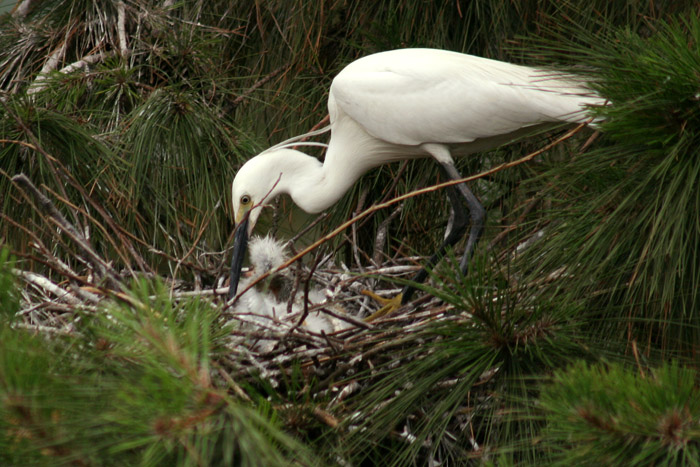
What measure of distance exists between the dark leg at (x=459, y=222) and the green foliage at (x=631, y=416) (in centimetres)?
105

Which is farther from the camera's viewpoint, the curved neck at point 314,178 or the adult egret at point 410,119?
the curved neck at point 314,178

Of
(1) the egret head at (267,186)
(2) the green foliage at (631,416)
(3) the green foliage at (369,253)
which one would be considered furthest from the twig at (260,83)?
(2) the green foliage at (631,416)

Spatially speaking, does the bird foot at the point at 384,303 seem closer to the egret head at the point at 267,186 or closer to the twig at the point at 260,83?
the egret head at the point at 267,186

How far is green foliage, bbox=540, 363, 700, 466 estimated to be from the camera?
27.5 inches

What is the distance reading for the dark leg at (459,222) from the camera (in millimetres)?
1875

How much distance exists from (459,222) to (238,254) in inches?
21.0

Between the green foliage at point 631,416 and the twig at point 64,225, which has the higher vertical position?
the green foliage at point 631,416

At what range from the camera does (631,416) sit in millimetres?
700

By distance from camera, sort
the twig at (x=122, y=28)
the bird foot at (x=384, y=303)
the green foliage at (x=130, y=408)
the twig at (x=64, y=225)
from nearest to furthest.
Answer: the green foliage at (x=130, y=408)
the twig at (x=64, y=225)
the bird foot at (x=384, y=303)
the twig at (x=122, y=28)

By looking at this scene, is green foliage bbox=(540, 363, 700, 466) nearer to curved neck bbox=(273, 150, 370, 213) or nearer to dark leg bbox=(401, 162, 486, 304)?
dark leg bbox=(401, 162, 486, 304)

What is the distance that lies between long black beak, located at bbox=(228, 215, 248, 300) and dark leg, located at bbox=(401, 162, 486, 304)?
0.39m

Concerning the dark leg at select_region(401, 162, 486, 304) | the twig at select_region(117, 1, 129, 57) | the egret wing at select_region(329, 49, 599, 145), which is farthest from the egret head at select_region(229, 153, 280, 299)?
the twig at select_region(117, 1, 129, 57)

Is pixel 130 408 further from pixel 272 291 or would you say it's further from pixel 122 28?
pixel 122 28

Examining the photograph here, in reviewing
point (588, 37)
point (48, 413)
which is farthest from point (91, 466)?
point (588, 37)
